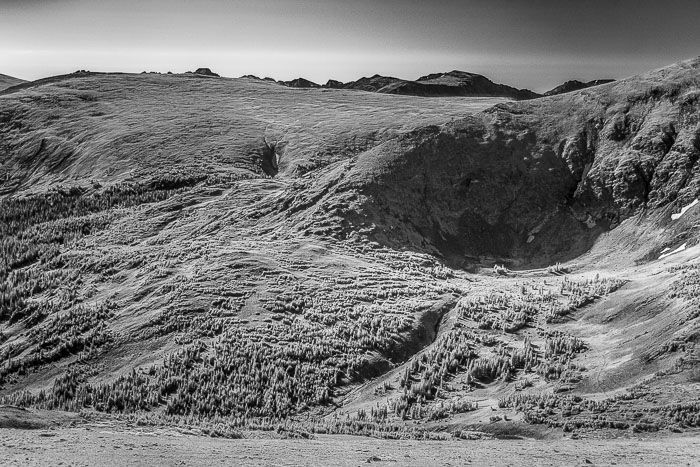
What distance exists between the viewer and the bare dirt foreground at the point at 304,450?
20.4 meters

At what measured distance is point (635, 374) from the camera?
99.1 ft

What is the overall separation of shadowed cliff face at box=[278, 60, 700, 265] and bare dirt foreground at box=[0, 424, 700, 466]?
37388mm

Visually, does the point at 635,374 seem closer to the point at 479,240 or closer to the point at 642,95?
the point at 479,240

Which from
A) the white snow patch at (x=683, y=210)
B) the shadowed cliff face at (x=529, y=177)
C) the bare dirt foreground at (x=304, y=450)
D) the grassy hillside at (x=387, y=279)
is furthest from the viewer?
the shadowed cliff face at (x=529, y=177)

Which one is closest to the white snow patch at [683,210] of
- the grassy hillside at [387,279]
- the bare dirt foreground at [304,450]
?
the grassy hillside at [387,279]

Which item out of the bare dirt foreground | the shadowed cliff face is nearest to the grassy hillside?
the shadowed cliff face

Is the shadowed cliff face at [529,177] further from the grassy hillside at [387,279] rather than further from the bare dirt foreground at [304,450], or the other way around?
the bare dirt foreground at [304,450]

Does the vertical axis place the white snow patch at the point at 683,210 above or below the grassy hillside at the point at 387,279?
above

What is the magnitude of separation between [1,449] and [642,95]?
7397 centimetres

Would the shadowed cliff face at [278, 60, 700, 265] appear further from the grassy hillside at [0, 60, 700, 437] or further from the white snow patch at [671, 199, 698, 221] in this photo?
the white snow patch at [671, 199, 698, 221]

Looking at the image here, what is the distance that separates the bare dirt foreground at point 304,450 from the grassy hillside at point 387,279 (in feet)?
8.56

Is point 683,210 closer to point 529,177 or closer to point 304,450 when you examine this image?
point 529,177

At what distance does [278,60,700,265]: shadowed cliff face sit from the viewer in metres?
62.1

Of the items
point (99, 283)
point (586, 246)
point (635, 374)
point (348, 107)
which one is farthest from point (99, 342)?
point (348, 107)
